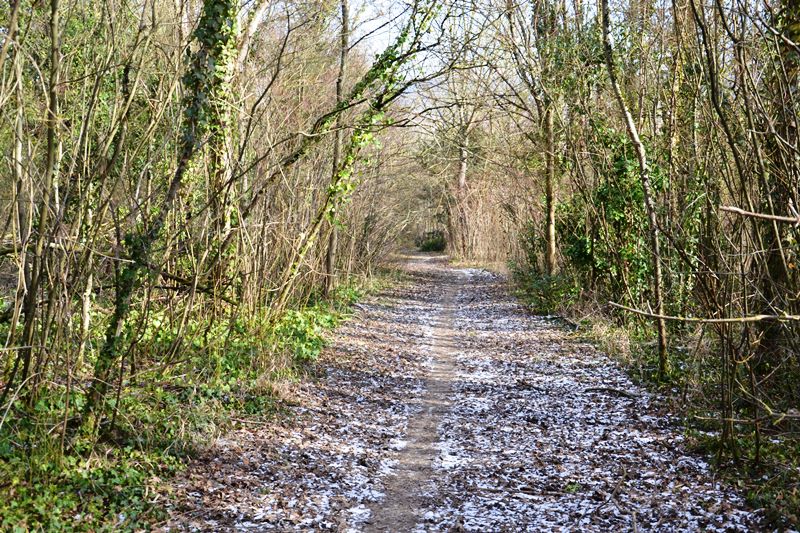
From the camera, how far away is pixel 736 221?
17.9ft

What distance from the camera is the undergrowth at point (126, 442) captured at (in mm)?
4594

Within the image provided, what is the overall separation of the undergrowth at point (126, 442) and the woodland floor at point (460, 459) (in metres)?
0.25

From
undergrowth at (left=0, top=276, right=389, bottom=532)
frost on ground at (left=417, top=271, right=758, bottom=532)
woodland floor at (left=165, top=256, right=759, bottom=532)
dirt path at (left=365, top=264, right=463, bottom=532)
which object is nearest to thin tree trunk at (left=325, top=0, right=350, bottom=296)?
dirt path at (left=365, top=264, right=463, bottom=532)

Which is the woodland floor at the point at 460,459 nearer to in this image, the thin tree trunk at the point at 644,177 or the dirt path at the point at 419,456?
the dirt path at the point at 419,456

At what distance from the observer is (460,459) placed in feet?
21.1

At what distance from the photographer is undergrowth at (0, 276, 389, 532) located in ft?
15.1

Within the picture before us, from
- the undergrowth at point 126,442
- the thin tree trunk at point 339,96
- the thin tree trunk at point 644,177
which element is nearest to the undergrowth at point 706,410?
the thin tree trunk at point 644,177

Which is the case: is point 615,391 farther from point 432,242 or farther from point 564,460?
point 432,242

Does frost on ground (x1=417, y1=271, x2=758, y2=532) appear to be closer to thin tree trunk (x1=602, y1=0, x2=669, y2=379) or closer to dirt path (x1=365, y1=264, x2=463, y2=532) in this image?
dirt path (x1=365, y1=264, x2=463, y2=532)

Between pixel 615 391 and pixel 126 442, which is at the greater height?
pixel 126 442

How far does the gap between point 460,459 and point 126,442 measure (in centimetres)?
282

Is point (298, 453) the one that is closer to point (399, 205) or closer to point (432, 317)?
point (432, 317)

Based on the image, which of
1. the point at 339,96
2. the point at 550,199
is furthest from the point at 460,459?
the point at 550,199

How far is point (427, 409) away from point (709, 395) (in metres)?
3.01
